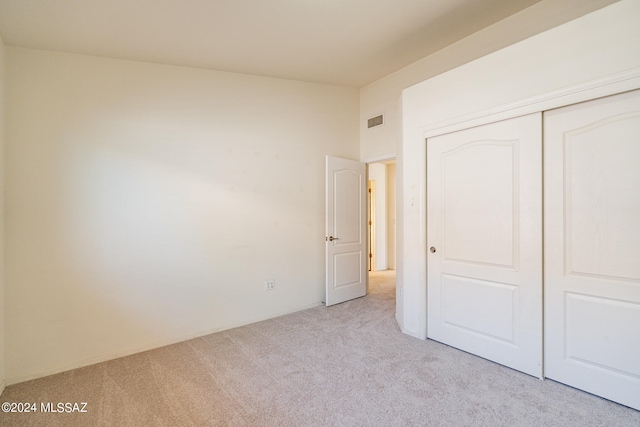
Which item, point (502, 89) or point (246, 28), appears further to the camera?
point (246, 28)

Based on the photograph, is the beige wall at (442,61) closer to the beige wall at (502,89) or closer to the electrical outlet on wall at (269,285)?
the beige wall at (502,89)

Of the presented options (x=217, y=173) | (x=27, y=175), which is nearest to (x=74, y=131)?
(x=27, y=175)

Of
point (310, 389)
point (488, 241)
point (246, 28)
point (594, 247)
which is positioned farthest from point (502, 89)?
point (310, 389)

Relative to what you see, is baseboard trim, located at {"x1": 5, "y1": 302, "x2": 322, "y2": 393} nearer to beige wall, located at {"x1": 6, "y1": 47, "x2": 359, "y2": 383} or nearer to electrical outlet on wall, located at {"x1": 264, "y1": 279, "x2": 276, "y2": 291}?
beige wall, located at {"x1": 6, "y1": 47, "x2": 359, "y2": 383}

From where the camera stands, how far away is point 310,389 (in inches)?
88.9

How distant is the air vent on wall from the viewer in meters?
4.32

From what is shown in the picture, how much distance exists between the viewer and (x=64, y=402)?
221 centimetres

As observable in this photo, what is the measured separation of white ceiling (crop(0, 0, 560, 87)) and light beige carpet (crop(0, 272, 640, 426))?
2901 millimetres

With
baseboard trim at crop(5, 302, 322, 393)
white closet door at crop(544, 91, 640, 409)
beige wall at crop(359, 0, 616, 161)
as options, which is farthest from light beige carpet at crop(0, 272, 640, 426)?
Answer: beige wall at crop(359, 0, 616, 161)

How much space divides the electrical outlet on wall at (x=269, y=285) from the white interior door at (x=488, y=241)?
6.23 ft

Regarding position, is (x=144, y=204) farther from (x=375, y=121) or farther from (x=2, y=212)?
(x=375, y=121)

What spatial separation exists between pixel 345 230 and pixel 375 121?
1671 mm

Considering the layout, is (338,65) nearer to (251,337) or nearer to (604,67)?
(604,67)

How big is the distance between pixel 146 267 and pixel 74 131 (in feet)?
4.68
